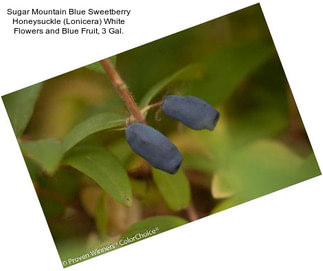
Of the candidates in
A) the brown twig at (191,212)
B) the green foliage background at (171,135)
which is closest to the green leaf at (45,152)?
the green foliage background at (171,135)

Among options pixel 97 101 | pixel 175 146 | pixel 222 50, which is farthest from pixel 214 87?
pixel 97 101

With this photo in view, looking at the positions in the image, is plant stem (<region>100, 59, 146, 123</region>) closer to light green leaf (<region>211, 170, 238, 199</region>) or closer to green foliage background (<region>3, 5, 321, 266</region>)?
green foliage background (<region>3, 5, 321, 266</region>)

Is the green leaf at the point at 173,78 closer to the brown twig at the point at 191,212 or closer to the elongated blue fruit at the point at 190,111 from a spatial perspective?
the elongated blue fruit at the point at 190,111

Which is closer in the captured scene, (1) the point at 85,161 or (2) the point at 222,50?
(1) the point at 85,161

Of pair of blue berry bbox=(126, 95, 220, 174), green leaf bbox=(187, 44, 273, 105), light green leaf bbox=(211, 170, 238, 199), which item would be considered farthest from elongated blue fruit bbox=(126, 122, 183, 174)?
green leaf bbox=(187, 44, 273, 105)

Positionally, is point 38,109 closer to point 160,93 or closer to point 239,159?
point 160,93

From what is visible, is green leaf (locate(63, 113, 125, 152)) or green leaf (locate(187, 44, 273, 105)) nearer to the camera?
green leaf (locate(63, 113, 125, 152))

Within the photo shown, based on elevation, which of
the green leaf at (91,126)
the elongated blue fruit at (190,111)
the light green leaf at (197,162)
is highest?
the green leaf at (91,126)
